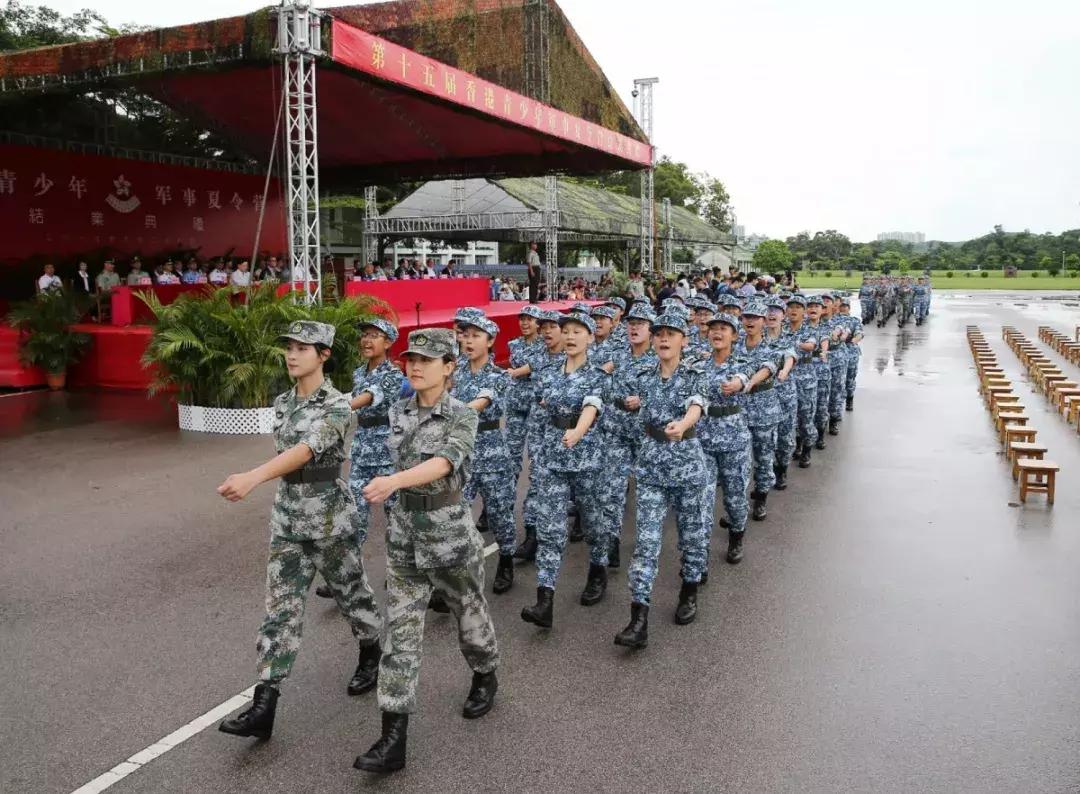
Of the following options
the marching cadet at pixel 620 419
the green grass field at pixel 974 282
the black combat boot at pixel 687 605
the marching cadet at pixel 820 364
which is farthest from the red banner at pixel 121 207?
the green grass field at pixel 974 282

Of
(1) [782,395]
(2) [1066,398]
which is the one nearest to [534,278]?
(2) [1066,398]

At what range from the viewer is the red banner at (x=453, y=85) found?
1198cm

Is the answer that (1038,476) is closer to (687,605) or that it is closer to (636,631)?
(687,605)

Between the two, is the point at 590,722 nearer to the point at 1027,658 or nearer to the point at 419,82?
the point at 1027,658

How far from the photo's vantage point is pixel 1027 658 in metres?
4.61

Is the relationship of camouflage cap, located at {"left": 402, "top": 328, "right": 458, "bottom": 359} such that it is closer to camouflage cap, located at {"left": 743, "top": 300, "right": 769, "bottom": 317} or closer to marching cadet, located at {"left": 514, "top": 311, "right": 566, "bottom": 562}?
marching cadet, located at {"left": 514, "top": 311, "right": 566, "bottom": 562}

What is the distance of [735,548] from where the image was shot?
629 cm

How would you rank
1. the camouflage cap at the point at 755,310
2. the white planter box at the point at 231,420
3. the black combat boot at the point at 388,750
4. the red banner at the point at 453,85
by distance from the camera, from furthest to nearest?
the red banner at the point at 453,85 → the white planter box at the point at 231,420 → the camouflage cap at the point at 755,310 → the black combat boot at the point at 388,750

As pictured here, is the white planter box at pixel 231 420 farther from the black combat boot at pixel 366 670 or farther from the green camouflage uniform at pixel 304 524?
the green camouflage uniform at pixel 304 524

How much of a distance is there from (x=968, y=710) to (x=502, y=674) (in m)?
2.18

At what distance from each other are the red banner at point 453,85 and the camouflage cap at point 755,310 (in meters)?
7.03

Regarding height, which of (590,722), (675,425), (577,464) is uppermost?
(675,425)

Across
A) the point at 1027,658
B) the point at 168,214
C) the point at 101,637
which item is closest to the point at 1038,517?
the point at 1027,658

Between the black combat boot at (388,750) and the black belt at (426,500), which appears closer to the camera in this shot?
the black combat boot at (388,750)
